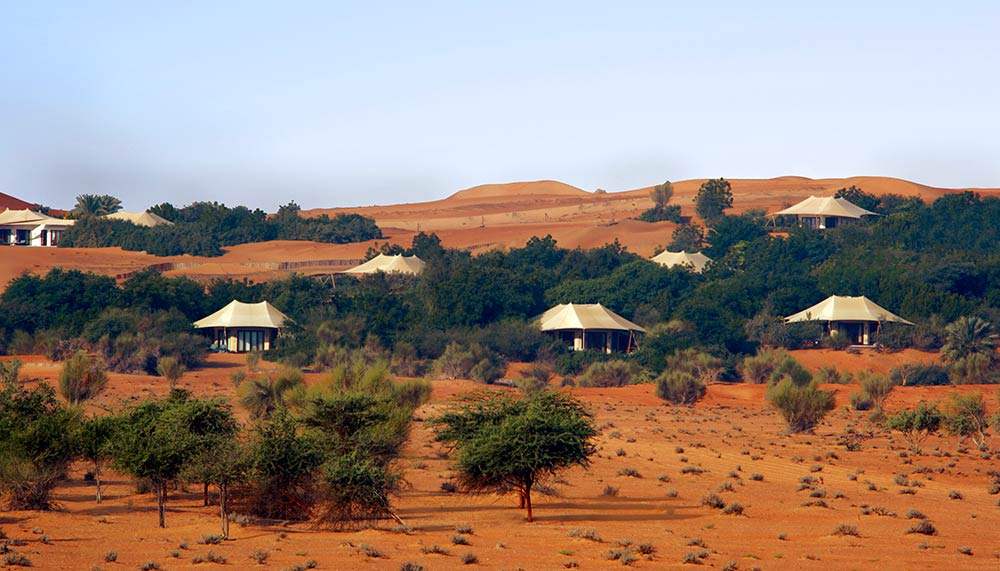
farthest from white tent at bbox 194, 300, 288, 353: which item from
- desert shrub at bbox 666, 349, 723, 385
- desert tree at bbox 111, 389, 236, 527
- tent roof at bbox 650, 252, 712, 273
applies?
desert tree at bbox 111, 389, 236, 527

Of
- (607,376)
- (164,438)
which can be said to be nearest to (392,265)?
(607,376)

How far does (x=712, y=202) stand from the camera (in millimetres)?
122250

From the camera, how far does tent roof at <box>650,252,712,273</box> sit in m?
92.8

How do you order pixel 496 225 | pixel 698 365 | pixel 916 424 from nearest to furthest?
1. pixel 916 424
2. pixel 698 365
3. pixel 496 225

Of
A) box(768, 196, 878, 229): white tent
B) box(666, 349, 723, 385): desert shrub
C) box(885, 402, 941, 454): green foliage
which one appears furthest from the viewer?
box(768, 196, 878, 229): white tent

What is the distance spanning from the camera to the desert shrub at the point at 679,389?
2223 inches

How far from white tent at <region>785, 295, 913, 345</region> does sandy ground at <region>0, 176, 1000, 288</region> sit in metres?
34.1

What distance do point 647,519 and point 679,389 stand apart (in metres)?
30.1

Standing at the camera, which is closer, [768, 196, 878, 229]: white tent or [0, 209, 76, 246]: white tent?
[768, 196, 878, 229]: white tent

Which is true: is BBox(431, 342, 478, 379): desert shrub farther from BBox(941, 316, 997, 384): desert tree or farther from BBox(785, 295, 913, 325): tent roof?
BBox(941, 316, 997, 384): desert tree

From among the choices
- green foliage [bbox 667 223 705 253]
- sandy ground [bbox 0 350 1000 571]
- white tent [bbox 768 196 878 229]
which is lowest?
sandy ground [bbox 0 350 1000 571]

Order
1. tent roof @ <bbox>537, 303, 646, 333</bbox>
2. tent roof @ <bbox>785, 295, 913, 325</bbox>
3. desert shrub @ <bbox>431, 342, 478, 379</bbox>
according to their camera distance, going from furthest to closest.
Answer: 1. tent roof @ <bbox>785, 295, 913, 325</bbox>
2. tent roof @ <bbox>537, 303, 646, 333</bbox>
3. desert shrub @ <bbox>431, 342, 478, 379</bbox>

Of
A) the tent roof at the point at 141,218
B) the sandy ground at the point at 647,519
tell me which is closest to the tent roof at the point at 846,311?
the sandy ground at the point at 647,519

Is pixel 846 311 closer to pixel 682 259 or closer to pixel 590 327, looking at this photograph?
pixel 590 327
